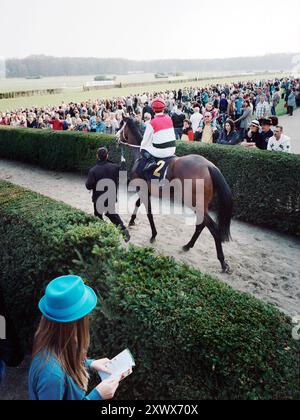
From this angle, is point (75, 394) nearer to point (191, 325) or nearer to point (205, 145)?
point (191, 325)

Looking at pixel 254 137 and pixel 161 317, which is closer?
pixel 161 317

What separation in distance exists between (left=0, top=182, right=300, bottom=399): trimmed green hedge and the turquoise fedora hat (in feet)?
2.65

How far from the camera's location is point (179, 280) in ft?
10.2

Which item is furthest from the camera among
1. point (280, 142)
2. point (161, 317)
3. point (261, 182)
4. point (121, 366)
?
point (280, 142)

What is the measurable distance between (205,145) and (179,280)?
611 centimetres

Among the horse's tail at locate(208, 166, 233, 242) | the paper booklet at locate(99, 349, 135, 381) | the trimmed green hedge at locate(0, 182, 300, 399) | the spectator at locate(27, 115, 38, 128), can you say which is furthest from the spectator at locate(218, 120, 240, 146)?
the spectator at locate(27, 115, 38, 128)

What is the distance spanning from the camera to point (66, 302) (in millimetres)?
1918

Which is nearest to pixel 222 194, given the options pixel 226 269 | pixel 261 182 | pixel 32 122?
pixel 226 269

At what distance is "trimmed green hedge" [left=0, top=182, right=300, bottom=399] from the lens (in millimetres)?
2309

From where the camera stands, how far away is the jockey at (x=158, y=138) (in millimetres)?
6238

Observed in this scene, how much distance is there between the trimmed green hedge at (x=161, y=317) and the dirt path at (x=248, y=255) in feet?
4.99

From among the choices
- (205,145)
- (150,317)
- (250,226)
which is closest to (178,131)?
(205,145)

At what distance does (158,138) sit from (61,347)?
15.8 feet

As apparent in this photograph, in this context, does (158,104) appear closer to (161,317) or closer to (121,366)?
(161,317)
